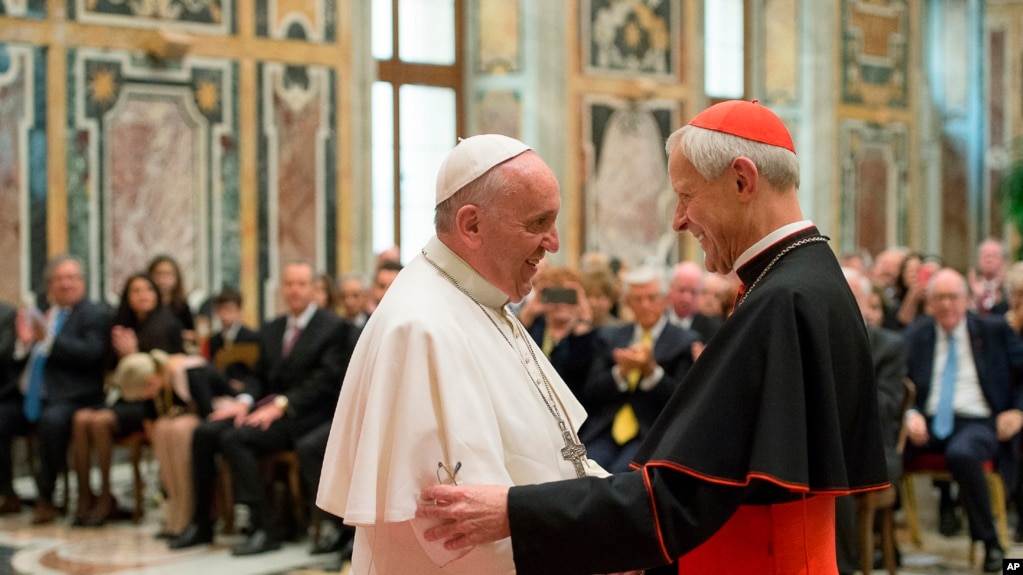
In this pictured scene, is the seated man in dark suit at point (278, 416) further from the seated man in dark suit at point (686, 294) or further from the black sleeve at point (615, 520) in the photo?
the black sleeve at point (615, 520)

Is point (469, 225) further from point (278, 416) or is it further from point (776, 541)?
point (278, 416)

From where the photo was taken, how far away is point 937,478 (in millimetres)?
7094

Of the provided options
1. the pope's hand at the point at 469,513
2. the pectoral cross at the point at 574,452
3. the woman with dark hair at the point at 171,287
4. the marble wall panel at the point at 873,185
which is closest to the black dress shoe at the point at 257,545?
the woman with dark hair at the point at 171,287

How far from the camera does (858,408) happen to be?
8.12 ft

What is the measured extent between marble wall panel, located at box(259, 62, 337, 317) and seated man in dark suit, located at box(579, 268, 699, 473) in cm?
493

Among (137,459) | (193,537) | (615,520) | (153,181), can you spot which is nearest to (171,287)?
(137,459)

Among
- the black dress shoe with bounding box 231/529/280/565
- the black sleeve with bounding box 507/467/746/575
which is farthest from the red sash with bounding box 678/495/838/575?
the black dress shoe with bounding box 231/529/280/565

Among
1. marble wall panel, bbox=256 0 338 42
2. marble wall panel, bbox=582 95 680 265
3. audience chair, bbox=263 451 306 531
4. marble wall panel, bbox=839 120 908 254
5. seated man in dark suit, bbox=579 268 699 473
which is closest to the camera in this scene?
seated man in dark suit, bbox=579 268 699 473

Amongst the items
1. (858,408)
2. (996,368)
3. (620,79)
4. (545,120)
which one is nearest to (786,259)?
(858,408)

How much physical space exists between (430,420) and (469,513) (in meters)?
0.21

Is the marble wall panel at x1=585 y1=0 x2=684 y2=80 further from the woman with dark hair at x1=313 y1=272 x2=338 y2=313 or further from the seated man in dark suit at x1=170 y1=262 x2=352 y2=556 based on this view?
the seated man in dark suit at x1=170 y1=262 x2=352 y2=556

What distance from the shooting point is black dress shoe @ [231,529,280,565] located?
23.6 feet

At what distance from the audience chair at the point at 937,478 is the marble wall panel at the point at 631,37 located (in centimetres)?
630

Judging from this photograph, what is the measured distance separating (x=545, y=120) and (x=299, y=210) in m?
2.54
